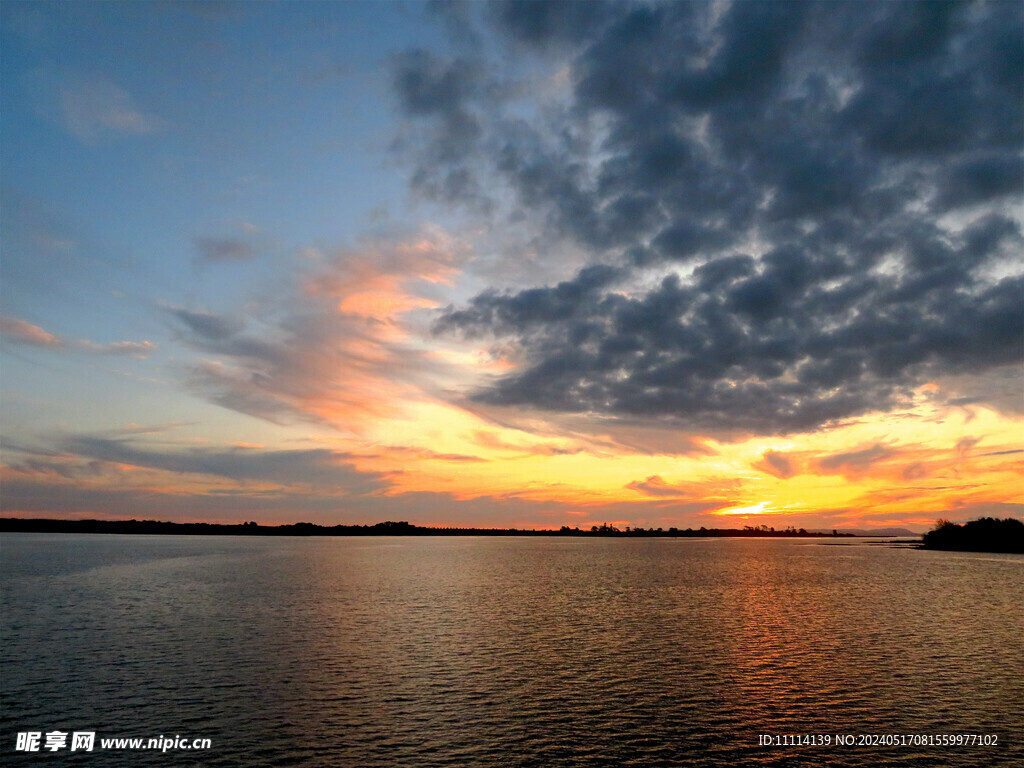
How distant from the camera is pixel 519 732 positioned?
3070 centimetres

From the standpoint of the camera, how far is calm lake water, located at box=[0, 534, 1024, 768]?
94.7 ft

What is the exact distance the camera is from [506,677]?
133 feet

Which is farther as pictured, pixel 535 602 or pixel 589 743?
pixel 535 602

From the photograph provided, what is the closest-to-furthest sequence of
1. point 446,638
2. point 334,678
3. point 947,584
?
point 334,678 < point 446,638 < point 947,584

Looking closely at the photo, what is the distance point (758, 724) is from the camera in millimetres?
32375

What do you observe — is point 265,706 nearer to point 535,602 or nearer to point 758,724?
point 758,724

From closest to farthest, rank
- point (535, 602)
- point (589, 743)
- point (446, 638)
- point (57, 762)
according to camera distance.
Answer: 1. point (57, 762)
2. point (589, 743)
3. point (446, 638)
4. point (535, 602)

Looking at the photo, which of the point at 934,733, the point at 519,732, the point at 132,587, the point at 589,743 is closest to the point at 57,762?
the point at 519,732

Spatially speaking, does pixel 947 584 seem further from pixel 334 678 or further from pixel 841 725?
pixel 334 678

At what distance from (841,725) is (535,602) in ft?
157

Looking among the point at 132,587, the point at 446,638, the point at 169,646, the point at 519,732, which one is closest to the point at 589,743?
the point at 519,732

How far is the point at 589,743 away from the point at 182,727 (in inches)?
761

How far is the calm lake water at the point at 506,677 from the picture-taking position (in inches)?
1137

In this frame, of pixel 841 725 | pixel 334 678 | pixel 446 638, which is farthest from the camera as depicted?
pixel 446 638
